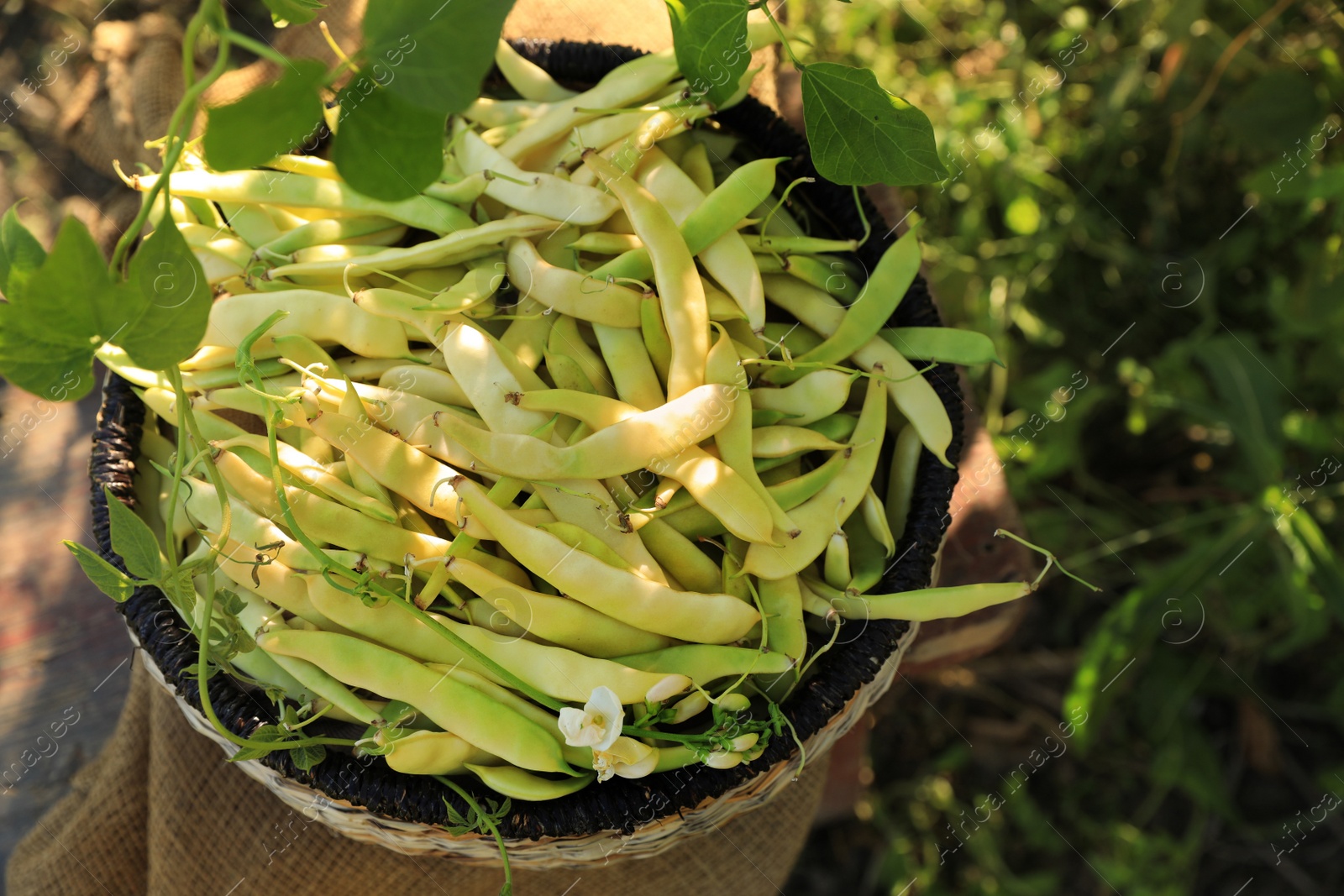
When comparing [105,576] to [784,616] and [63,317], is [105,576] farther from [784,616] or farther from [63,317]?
[784,616]

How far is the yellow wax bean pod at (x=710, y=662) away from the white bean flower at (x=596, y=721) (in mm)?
100

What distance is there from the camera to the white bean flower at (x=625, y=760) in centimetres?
64

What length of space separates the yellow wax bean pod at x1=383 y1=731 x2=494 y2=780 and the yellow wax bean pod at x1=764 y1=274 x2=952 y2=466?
466 millimetres

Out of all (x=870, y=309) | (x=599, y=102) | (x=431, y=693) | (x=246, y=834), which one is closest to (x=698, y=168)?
(x=599, y=102)

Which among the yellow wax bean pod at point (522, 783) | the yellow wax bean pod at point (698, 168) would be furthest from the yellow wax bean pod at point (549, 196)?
the yellow wax bean pod at point (522, 783)

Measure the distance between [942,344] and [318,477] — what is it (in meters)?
0.56

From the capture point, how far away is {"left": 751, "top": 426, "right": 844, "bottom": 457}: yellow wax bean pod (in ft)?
2.53

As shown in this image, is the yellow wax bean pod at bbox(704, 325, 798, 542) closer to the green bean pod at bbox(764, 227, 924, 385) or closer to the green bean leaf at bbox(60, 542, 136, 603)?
the green bean pod at bbox(764, 227, 924, 385)

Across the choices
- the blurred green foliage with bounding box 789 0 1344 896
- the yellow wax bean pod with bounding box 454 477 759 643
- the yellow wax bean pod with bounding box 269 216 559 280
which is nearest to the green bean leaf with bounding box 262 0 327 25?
the yellow wax bean pod with bounding box 269 216 559 280

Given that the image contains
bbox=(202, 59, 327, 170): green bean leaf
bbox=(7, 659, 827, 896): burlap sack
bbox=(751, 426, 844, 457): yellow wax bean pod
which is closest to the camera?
bbox=(202, 59, 327, 170): green bean leaf

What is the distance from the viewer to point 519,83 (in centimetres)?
93

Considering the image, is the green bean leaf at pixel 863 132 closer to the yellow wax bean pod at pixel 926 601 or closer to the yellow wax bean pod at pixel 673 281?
the yellow wax bean pod at pixel 673 281

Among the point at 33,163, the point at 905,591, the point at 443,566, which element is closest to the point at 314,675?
the point at 443,566

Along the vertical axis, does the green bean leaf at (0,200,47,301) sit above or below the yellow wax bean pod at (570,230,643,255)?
above
